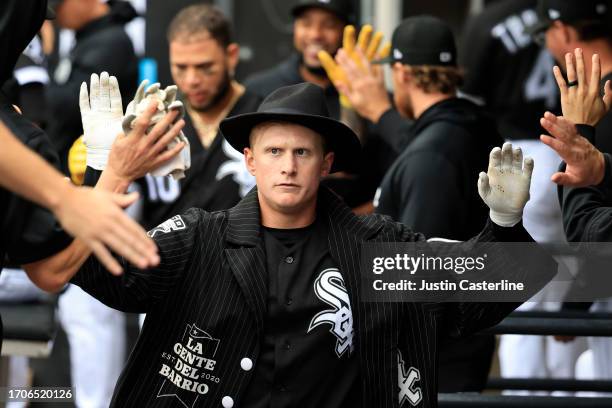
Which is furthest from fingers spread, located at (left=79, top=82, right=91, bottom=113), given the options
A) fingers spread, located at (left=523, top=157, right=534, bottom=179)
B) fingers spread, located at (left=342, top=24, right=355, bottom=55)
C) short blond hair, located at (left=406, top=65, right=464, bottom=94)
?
fingers spread, located at (left=342, top=24, right=355, bottom=55)

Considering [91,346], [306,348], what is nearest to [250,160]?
[306,348]

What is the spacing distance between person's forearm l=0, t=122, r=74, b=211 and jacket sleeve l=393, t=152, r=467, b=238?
7.89 feet

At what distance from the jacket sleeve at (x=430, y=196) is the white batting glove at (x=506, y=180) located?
1.21m

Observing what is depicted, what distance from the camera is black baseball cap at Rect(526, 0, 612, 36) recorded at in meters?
5.61

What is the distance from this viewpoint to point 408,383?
12.5 feet

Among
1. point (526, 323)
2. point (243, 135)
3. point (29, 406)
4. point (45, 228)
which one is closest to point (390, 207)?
point (526, 323)

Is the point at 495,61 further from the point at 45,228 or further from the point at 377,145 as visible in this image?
the point at 45,228

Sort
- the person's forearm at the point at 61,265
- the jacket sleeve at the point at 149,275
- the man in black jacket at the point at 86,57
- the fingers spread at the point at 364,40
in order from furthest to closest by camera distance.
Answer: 1. the man in black jacket at the point at 86,57
2. the fingers spread at the point at 364,40
3. the jacket sleeve at the point at 149,275
4. the person's forearm at the point at 61,265

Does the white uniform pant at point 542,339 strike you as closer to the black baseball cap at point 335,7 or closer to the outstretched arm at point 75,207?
the black baseball cap at point 335,7

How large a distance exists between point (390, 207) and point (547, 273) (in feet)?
4.40

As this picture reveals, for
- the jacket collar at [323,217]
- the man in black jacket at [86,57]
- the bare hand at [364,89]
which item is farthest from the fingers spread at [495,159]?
the man in black jacket at [86,57]

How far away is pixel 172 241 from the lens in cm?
373

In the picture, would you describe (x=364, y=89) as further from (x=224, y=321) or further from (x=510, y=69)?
(x=224, y=321)

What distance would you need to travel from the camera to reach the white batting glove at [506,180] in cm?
361
